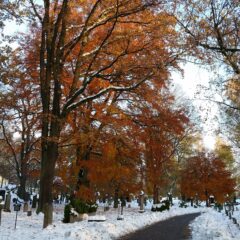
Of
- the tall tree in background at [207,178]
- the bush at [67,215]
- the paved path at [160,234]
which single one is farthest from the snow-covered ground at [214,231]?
the tall tree in background at [207,178]

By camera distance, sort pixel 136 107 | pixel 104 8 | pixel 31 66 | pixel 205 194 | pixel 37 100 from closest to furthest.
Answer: pixel 104 8, pixel 31 66, pixel 136 107, pixel 37 100, pixel 205 194

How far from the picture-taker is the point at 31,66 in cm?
2088

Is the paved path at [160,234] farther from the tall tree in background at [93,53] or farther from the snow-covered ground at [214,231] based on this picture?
the tall tree in background at [93,53]

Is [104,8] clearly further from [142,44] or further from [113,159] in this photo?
[113,159]

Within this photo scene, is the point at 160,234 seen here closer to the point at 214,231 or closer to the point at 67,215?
the point at 214,231

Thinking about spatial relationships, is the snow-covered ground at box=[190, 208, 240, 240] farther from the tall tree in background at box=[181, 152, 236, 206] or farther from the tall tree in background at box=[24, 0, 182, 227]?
the tall tree in background at box=[181, 152, 236, 206]

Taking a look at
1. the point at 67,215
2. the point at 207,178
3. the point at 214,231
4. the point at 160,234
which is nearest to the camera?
the point at 160,234

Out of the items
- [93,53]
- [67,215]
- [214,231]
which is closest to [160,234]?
[214,231]

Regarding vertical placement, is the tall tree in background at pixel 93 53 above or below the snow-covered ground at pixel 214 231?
above

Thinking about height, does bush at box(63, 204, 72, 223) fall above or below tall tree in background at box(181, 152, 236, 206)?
below

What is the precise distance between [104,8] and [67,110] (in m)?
5.26

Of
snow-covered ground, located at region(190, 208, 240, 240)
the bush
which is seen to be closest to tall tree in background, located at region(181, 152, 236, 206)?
snow-covered ground, located at region(190, 208, 240, 240)

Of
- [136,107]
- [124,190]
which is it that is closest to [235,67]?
[136,107]

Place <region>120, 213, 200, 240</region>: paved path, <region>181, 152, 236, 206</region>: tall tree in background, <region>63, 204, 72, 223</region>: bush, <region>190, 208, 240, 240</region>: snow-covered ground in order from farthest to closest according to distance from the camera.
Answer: <region>181, 152, 236, 206</region>: tall tree in background, <region>63, 204, 72, 223</region>: bush, <region>190, 208, 240, 240</region>: snow-covered ground, <region>120, 213, 200, 240</region>: paved path
